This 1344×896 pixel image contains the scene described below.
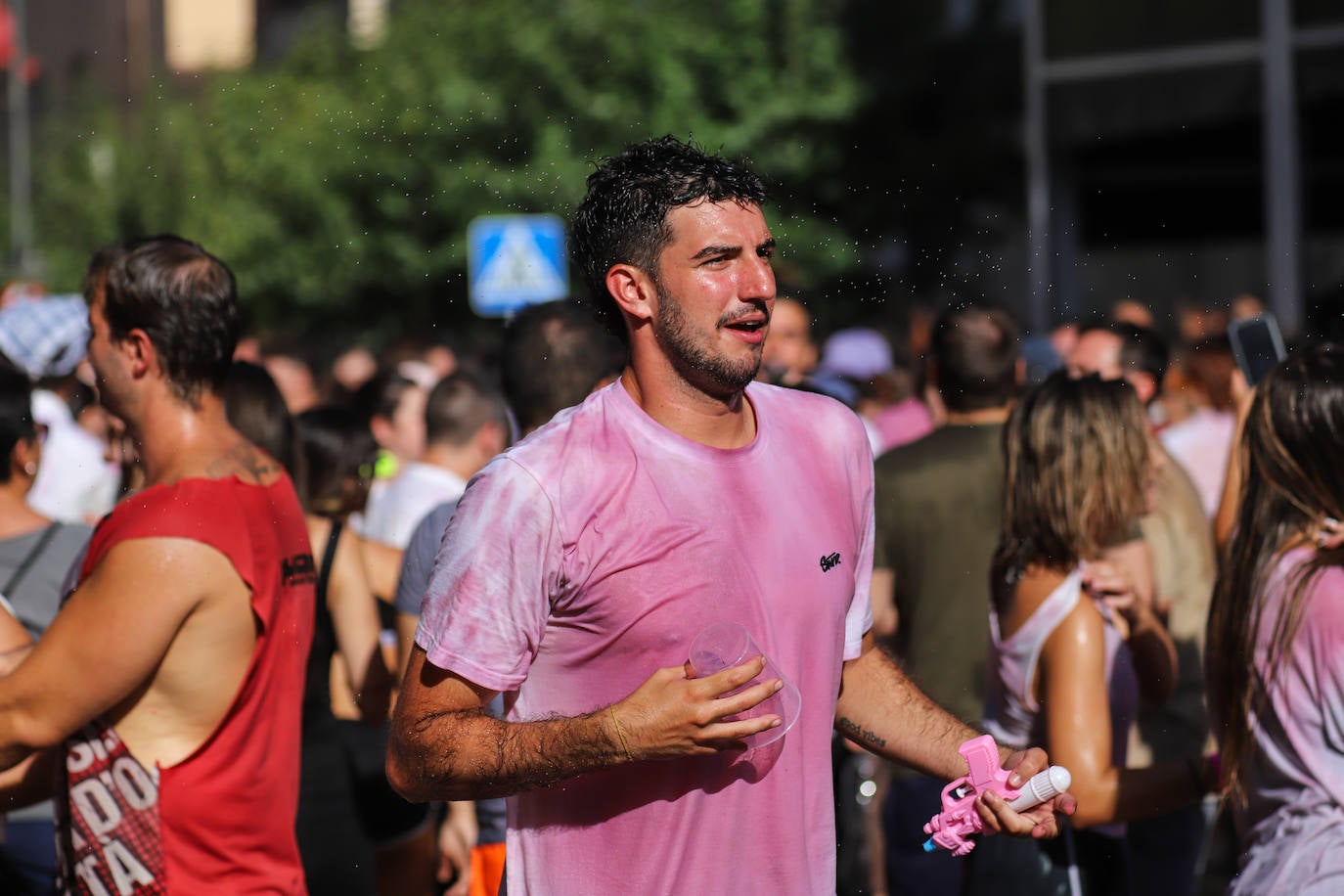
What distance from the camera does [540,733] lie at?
7.88 feet

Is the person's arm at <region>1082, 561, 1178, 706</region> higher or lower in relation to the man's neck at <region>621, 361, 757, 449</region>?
lower

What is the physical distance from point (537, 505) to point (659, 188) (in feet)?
1.78

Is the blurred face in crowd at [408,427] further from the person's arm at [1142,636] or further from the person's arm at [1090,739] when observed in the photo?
the person's arm at [1090,739]

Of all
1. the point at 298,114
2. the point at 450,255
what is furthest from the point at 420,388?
the point at 298,114

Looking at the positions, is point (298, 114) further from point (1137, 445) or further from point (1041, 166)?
point (1137, 445)

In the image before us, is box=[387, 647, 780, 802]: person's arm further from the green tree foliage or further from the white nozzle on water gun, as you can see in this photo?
the green tree foliage

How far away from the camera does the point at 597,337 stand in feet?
15.0

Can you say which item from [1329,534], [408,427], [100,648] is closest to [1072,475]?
[1329,534]

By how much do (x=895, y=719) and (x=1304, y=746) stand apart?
0.83 meters

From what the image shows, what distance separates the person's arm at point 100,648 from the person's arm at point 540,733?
658 mm

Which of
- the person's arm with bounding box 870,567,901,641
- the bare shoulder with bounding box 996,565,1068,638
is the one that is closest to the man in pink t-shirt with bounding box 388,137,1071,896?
the bare shoulder with bounding box 996,565,1068,638

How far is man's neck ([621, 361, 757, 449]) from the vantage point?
2.62m

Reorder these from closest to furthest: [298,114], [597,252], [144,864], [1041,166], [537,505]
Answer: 1. [537,505]
2. [597,252]
3. [144,864]
4. [1041,166]
5. [298,114]

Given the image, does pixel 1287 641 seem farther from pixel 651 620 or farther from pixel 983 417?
pixel 983 417
